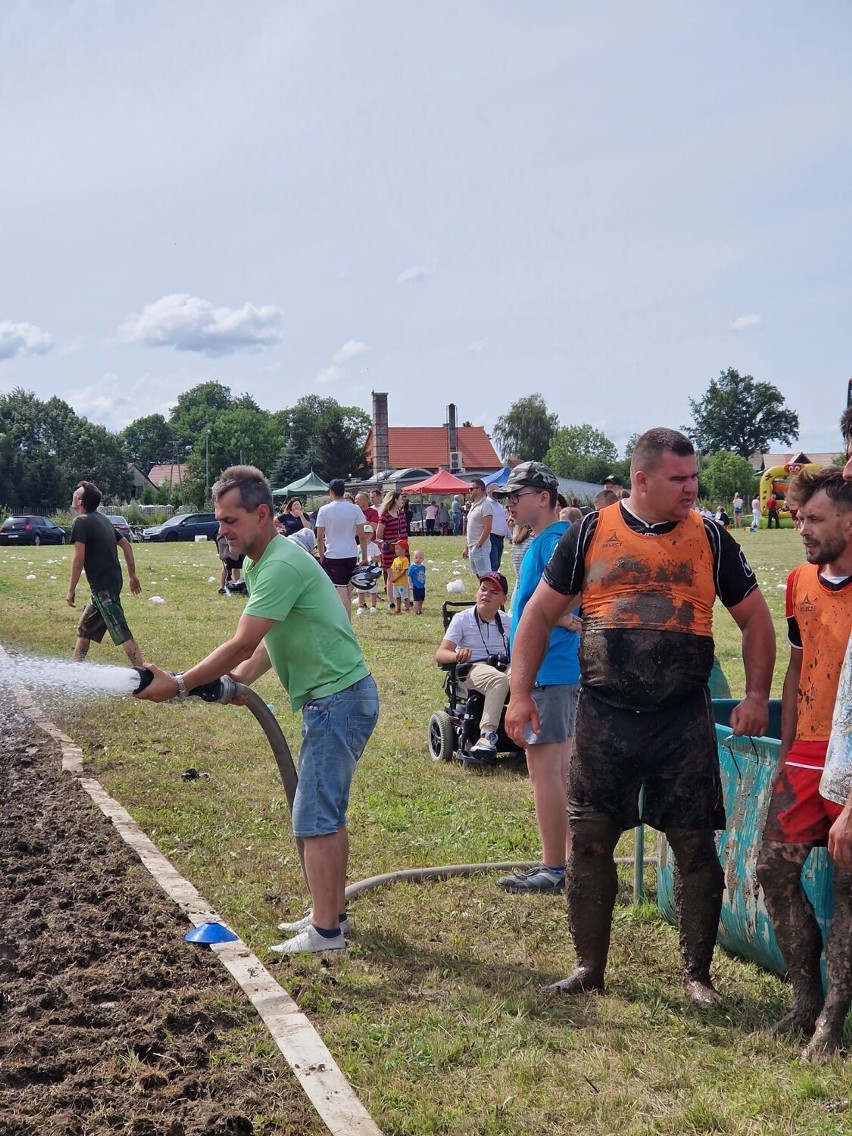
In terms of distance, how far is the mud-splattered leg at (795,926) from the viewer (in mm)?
3986

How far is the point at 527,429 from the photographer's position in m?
120

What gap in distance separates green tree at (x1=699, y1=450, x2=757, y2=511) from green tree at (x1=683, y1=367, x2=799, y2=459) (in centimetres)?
5000

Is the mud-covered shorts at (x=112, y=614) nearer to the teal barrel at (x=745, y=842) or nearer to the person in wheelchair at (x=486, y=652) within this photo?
the person in wheelchair at (x=486, y=652)

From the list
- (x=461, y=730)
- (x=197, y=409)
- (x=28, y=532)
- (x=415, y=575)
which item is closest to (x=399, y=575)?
(x=415, y=575)

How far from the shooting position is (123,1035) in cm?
410

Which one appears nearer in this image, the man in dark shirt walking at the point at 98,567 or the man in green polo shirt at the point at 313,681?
the man in green polo shirt at the point at 313,681

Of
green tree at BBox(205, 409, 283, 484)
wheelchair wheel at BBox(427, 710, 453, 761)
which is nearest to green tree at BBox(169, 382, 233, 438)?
green tree at BBox(205, 409, 283, 484)

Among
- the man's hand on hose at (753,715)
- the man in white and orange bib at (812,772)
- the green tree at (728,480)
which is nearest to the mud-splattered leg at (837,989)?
the man in white and orange bib at (812,772)

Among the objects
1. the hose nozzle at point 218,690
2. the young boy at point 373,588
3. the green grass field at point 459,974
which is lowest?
the green grass field at point 459,974

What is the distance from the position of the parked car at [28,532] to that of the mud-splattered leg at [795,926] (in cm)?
5124

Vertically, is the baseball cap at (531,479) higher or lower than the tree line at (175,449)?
lower

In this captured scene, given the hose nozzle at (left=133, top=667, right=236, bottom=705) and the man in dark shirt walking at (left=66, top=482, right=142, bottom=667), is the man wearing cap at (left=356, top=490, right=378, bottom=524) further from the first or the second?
the hose nozzle at (left=133, top=667, right=236, bottom=705)

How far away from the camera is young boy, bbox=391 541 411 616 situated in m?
17.8

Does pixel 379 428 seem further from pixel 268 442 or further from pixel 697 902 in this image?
pixel 697 902
